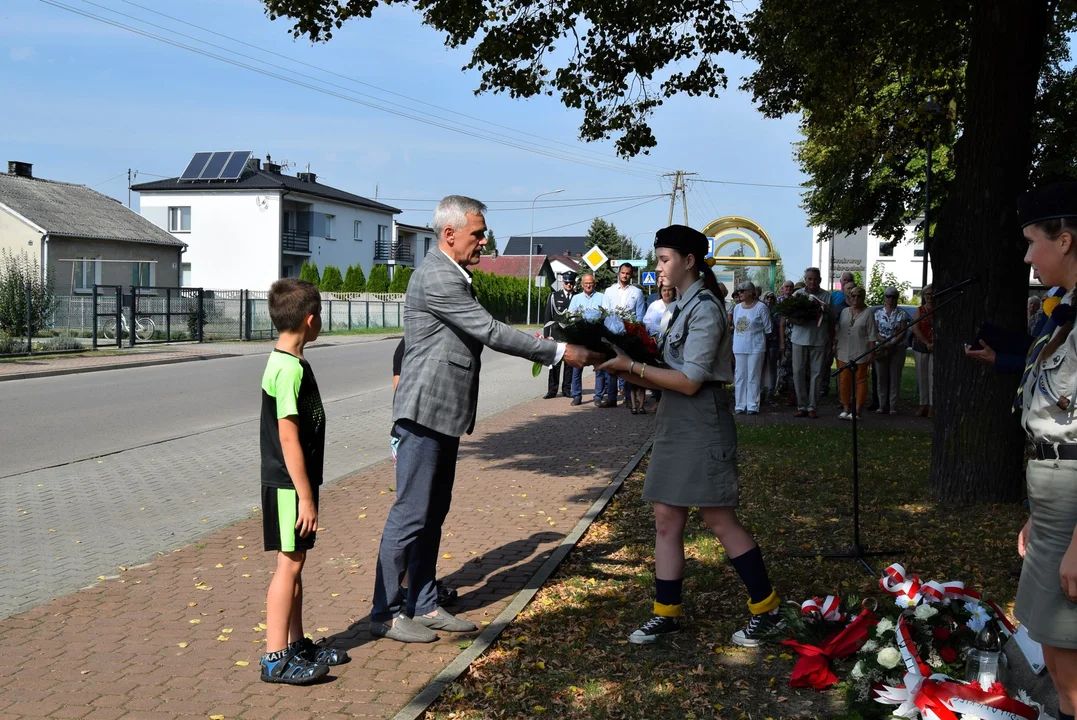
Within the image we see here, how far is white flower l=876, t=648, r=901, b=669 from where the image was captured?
4.22m

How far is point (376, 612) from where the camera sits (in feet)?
16.9

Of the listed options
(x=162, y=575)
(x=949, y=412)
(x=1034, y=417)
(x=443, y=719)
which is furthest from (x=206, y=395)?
(x=1034, y=417)

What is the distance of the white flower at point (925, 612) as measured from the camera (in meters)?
4.55

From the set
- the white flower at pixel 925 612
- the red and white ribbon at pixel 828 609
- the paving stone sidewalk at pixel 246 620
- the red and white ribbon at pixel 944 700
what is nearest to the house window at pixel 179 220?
the paving stone sidewalk at pixel 246 620

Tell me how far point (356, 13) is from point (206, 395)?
29.2 feet

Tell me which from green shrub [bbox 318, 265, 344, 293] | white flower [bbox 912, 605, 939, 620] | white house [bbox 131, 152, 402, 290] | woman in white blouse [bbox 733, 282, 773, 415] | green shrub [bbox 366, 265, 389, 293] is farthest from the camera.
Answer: white house [bbox 131, 152, 402, 290]

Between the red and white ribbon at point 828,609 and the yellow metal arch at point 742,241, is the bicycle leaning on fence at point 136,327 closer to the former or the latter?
the yellow metal arch at point 742,241

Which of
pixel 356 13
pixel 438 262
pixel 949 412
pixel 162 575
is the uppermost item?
pixel 356 13

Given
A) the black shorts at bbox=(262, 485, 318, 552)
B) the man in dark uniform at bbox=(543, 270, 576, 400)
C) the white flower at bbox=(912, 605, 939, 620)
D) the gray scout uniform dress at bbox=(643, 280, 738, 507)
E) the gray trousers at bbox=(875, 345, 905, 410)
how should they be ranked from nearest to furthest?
the black shorts at bbox=(262, 485, 318, 552) < the white flower at bbox=(912, 605, 939, 620) < the gray scout uniform dress at bbox=(643, 280, 738, 507) < the gray trousers at bbox=(875, 345, 905, 410) < the man in dark uniform at bbox=(543, 270, 576, 400)

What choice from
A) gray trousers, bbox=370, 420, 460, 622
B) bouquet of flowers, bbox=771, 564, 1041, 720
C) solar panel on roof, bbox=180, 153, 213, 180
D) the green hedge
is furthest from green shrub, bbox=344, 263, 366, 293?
bouquet of flowers, bbox=771, 564, 1041, 720

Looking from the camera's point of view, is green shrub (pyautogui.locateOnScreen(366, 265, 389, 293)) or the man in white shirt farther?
green shrub (pyautogui.locateOnScreen(366, 265, 389, 293))

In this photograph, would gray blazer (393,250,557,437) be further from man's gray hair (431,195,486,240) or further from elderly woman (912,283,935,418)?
elderly woman (912,283,935,418)

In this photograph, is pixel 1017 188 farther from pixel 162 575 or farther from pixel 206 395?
pixel 206 395

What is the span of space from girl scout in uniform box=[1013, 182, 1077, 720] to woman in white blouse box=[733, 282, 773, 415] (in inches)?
438
